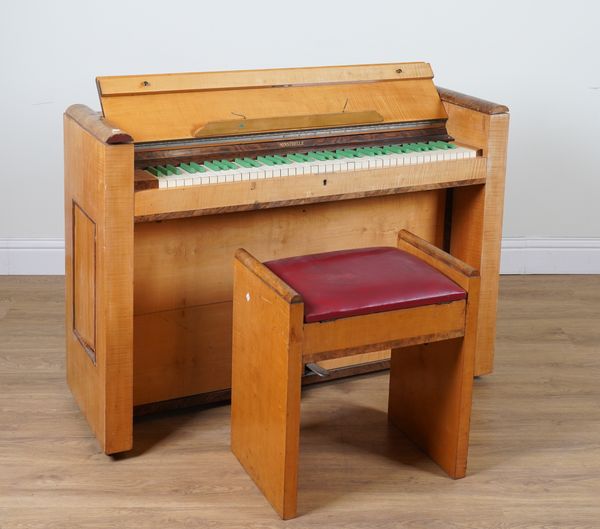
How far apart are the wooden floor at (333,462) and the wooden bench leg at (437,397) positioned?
0.15 ft

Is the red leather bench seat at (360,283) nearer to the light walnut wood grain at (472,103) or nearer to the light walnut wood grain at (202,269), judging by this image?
the light walnut wood grain at (202,269)

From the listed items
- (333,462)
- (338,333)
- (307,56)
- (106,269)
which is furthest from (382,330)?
(307,56)

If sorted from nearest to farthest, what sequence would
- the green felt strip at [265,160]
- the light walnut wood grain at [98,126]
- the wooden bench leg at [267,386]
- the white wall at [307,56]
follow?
1. the wooden bench leg at [267,386]
2. the light walnut wood grain at [98,126]
3. the green felt strip at [265,160]
4. the white wall at [307,56]

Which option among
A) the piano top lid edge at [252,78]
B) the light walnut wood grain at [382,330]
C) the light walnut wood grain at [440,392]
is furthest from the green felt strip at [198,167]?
the light walnut wood grain at [440,392]

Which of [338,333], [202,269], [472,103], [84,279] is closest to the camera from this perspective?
[338,333]

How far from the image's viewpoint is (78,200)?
2.92 meters

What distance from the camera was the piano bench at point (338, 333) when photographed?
2.56 meters

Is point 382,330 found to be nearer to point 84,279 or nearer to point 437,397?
point 437,397

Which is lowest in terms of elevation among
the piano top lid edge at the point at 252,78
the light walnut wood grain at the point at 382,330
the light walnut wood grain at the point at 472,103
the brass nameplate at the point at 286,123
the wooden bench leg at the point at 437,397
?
the wooden bench leg at the point at 437,397

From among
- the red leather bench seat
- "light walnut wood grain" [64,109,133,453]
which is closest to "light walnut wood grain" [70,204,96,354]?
"light walnut wood grain" [64,109,133,453]

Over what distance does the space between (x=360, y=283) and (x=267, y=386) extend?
1.07 ft

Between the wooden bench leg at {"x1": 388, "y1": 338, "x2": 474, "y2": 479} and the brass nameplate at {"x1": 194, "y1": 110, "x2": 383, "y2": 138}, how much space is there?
0.66 metres

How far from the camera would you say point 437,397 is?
2871 millimetres

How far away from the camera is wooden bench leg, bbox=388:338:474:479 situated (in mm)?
2770
